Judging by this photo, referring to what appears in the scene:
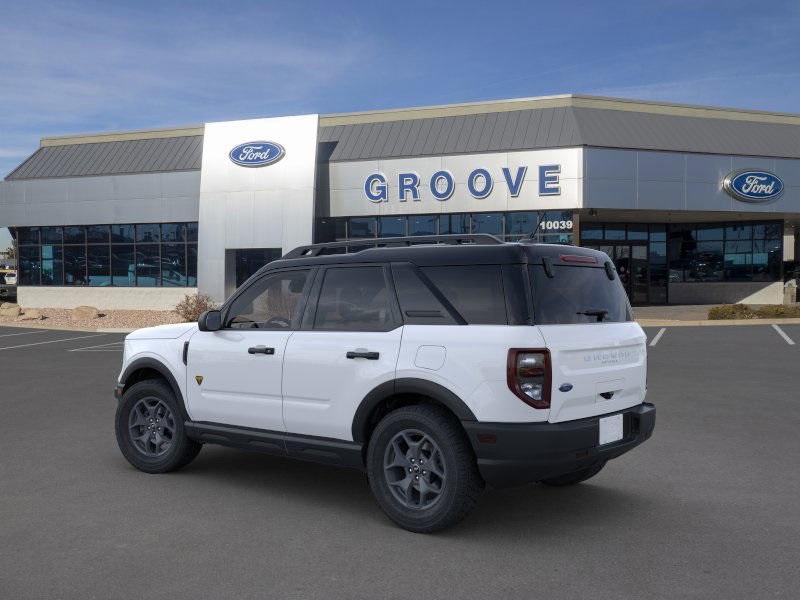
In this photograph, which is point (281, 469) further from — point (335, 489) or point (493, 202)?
point (493, 202)

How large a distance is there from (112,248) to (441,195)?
14.9 metres

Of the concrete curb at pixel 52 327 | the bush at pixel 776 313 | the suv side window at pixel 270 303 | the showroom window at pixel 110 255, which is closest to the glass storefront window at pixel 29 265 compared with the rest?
the showroom window at pixel 110 255

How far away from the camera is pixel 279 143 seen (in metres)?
29.8

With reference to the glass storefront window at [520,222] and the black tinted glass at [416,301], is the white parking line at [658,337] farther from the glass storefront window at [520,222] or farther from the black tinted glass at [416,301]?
the black tinted glass at [416,301]

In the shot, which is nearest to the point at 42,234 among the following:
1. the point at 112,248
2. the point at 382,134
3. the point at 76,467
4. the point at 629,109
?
the point at 112,248

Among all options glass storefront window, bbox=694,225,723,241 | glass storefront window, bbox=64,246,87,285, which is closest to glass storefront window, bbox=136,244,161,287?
glass storefront window, bbox=64,246,87,285

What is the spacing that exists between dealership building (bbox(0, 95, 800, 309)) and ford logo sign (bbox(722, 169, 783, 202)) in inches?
2.4

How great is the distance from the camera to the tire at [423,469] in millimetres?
4672

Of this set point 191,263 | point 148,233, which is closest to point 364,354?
point 191,263

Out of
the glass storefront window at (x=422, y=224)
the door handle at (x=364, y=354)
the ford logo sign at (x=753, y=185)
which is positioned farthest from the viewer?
the glass storefront window at (x=422, y=224)

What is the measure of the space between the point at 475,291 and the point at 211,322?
2.25 meters

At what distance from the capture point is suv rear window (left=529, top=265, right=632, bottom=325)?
4.73 meters

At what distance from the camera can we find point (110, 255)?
3359 cm

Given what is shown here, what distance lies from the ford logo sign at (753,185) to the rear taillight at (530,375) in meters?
26.3
